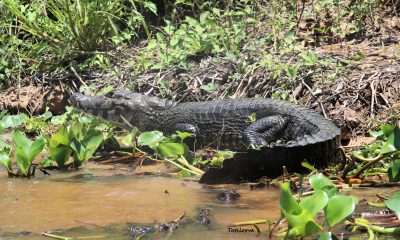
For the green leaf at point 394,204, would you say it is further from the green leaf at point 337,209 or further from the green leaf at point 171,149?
the green leaf at point 171,149

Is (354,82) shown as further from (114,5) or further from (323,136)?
(114,5)

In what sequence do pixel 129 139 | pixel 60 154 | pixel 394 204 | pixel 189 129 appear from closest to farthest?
pixel 394 204 < pixel 60 154 < pixel 129 139 < pixel 189 129

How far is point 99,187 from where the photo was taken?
182 inches

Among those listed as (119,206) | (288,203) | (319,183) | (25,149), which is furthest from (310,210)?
(25,149)

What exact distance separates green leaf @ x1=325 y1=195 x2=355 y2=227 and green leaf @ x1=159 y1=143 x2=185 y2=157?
2082mm

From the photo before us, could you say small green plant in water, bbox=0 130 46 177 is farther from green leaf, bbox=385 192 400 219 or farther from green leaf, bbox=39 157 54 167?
green leaf, bbox=385 192 400 219

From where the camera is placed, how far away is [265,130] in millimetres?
5988

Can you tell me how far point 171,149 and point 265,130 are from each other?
1198mm

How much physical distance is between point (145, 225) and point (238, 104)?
2795 mm

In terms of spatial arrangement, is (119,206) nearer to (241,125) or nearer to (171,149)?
(171,149)

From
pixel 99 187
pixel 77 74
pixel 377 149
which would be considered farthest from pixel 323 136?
pixel 77 74

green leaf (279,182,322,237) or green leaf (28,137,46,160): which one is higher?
green leaf (279,182,322,237)

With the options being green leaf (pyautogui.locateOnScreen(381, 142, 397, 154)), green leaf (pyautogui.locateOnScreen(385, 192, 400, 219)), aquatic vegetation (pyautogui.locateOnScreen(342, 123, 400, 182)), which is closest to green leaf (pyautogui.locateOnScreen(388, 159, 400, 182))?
aquatic vegetation (pyautogui.locateOnScreen(342, 123, 400, 182))

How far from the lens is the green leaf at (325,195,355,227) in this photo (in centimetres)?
300
